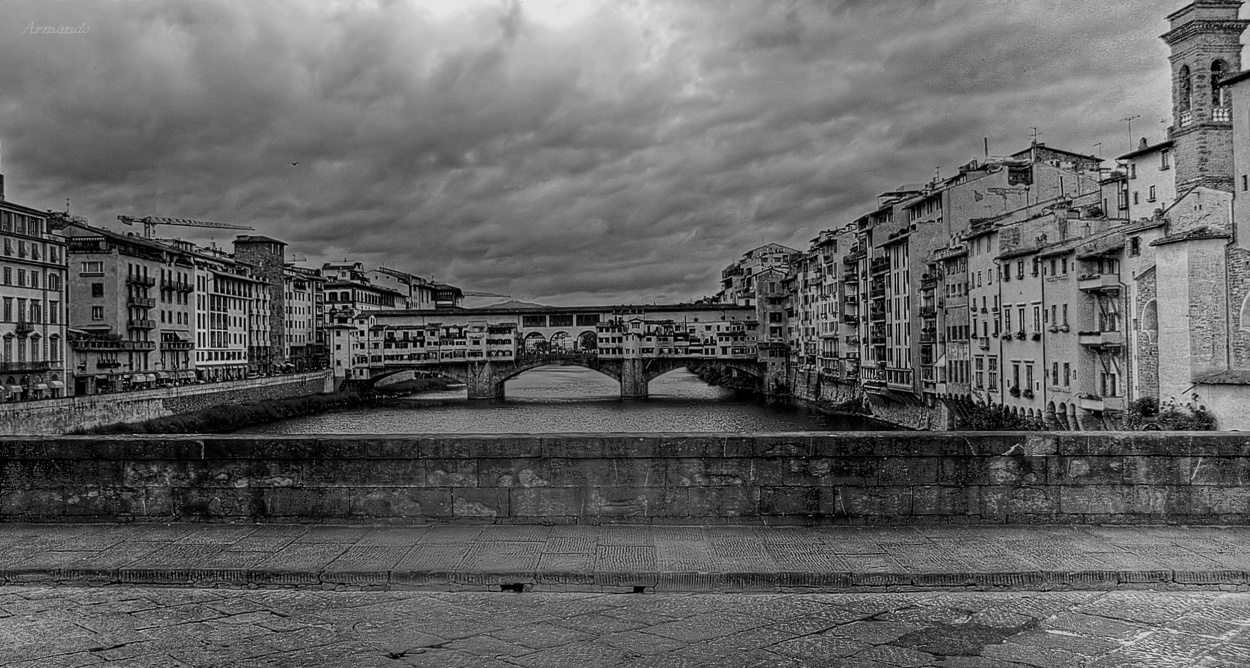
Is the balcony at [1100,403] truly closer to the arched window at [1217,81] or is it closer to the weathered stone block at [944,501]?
the arched window at [1217,81]

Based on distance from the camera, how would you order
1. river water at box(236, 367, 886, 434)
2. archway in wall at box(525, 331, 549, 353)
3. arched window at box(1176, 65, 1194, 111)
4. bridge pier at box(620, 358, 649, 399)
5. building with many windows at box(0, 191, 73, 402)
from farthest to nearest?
1. archway in wall at box(525, 331, 549, 353)
2. bridge pier at box(620, 358, 649, 399)
3. river water at box(236, 367, 886, 434)
4. building with many windows at box(0, 191, 73, 402)
5. arched window at box(1176, 65, 1194, 111)

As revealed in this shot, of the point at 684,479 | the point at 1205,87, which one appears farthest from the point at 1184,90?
the point at 684,479


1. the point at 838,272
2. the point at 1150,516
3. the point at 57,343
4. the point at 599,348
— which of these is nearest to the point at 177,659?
the point at 1150,516

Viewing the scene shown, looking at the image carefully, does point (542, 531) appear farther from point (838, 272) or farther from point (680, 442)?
point (838, 272)

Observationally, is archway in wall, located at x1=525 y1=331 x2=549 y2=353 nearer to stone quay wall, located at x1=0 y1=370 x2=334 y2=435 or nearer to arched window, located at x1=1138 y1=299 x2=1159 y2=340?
stone quay wall, located at x1=0 y1=370 x2=334 y2=435

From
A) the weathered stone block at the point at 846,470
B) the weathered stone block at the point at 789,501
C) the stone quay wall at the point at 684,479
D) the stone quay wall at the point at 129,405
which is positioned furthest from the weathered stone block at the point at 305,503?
the stone quay wall at the point at 129,405

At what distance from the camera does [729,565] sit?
836cm

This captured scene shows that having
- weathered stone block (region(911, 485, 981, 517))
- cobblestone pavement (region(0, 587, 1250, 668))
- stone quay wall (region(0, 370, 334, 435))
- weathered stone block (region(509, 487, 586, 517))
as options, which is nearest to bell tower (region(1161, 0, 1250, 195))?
weathered stone block (region(911, 485, 981, 517))

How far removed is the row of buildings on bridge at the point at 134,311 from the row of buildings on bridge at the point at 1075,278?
58.0 meters

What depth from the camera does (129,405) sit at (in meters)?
66.8

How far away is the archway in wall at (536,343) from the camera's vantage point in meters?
134

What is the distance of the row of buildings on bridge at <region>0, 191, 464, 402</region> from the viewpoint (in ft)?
217

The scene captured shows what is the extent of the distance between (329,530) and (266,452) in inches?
44.6

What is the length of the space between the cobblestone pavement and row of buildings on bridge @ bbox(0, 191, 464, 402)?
59.9m
